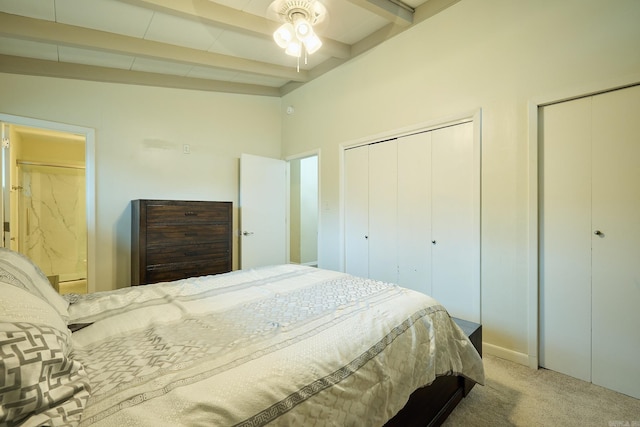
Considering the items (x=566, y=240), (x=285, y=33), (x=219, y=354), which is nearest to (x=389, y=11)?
(x=285, y=33)

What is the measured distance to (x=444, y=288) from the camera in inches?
104

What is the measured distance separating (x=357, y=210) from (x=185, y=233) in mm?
1972

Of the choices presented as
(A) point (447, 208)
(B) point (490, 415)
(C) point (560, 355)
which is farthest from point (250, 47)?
(C) point (560, 355)

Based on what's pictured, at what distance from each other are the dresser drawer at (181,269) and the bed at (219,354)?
4.60 ft

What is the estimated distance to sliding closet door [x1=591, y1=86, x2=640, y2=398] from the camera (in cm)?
178

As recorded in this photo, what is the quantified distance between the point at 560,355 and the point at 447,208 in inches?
52.5

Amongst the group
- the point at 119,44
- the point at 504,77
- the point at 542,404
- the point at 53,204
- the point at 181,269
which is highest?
the point at 119,44

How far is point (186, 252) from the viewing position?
314 centimetres

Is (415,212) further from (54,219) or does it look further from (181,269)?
(54,219)

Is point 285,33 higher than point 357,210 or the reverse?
higher

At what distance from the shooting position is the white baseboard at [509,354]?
2.14 m

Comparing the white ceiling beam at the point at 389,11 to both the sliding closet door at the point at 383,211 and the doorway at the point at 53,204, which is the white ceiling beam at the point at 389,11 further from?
the doorway at the point at 53,204

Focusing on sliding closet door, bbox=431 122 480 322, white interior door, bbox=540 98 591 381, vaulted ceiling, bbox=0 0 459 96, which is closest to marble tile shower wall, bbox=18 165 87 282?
vaulted ceiling, bbox=0 0 459 96

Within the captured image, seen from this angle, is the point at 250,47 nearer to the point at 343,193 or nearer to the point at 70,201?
the point at 343,193
